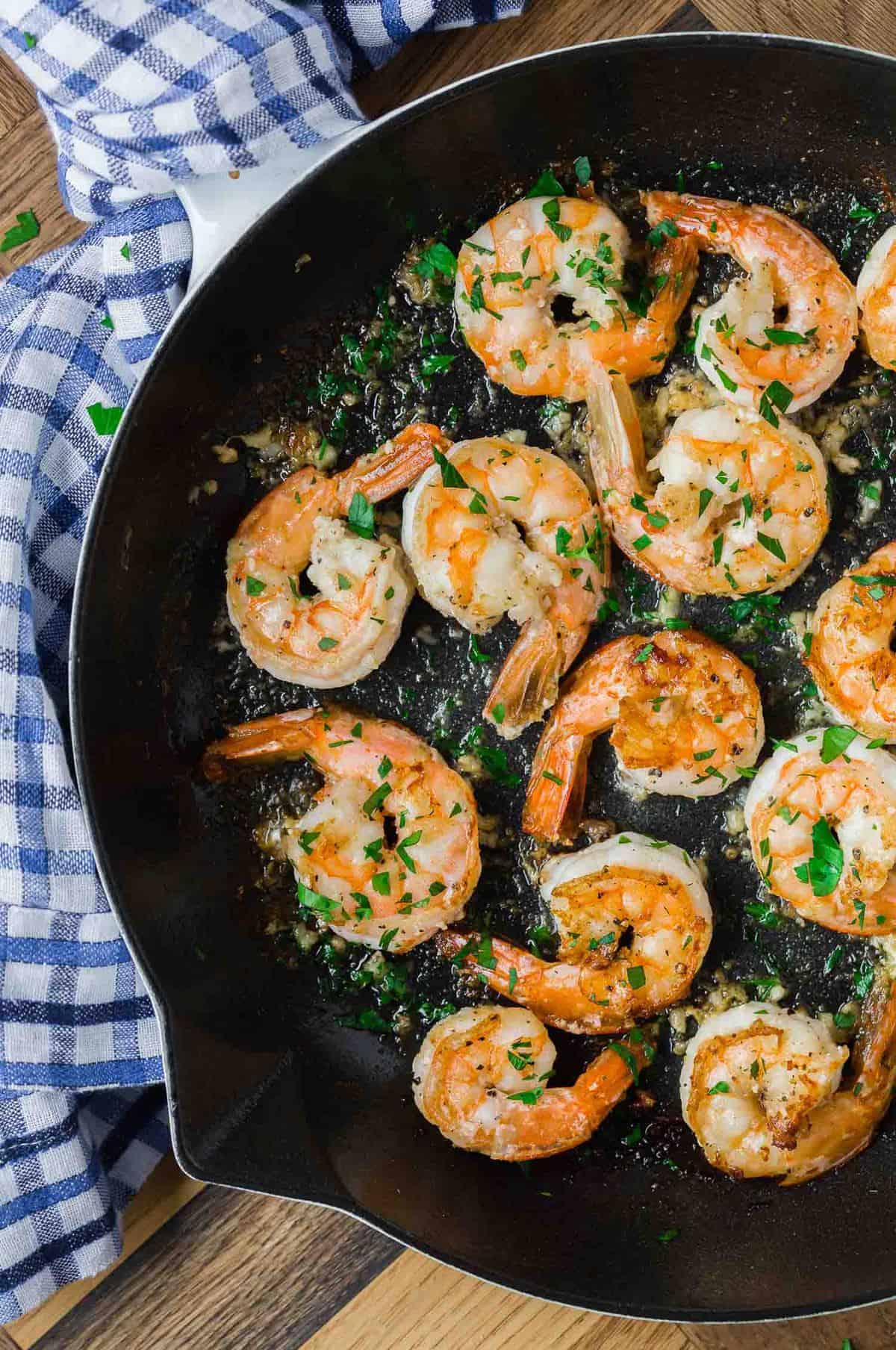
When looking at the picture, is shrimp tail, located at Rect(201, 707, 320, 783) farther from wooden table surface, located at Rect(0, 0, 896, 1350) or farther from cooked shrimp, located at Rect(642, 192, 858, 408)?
cooked shrimp, located at Rect(642, 192, 858, 408)

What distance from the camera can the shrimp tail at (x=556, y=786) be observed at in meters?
2.63

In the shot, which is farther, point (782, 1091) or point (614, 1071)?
point (614, 1071)

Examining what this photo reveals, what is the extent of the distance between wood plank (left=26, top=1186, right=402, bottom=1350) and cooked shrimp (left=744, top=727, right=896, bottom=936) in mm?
1311

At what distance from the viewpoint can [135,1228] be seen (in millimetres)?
2848

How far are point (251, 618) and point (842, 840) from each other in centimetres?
136

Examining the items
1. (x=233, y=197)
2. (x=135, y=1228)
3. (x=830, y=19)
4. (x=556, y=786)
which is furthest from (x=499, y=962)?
(x=830, y=19)

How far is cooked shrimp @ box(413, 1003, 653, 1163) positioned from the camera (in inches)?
102

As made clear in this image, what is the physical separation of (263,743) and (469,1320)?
1.46 metres

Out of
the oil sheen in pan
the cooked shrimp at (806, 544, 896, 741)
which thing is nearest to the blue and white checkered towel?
the oil sheen in pan

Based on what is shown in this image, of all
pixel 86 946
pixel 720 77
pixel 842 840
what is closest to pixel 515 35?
pixel 720 77

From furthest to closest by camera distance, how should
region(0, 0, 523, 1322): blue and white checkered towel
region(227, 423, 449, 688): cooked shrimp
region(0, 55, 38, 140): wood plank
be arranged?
region(0, 55, 38, 140): wood plank
region(227, 423, 449, 688): cooked shrimp
region(0, 0, 523, 1322): blue and white checkered towel

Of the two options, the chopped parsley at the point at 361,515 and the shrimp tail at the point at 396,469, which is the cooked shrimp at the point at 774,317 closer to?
the shrimp tail at the point at 396,469

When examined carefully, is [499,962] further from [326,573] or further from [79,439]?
[79,439]

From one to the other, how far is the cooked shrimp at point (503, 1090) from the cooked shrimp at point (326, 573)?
83cm
